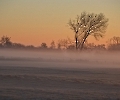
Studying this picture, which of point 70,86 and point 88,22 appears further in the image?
point 88,22

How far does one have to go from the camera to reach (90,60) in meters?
55.7

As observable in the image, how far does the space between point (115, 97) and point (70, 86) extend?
13.7 ft

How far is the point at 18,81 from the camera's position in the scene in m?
21.2

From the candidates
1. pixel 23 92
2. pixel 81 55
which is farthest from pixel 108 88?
pixel 81 55

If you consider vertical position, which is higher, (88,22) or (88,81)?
(88,22)

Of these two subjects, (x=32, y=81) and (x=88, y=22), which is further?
(x=88, y=22)

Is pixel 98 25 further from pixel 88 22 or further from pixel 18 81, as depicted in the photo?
pixel 18 81

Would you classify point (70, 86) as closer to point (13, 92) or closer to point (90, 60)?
point (13, 92)

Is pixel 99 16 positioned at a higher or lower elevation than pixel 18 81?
higher

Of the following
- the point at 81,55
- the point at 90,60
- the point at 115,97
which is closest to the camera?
the point at 115,97

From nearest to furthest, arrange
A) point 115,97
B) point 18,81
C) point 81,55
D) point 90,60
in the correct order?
point 115,97
point 18,81
point 90,60
point 81,55

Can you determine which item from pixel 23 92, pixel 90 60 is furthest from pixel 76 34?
pixel 23 92

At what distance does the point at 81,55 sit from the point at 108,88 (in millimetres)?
40278

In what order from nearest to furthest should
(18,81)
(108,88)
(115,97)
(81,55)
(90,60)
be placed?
(115,97) → (108,88) → (18,81) → (90,60) → (81,55)
